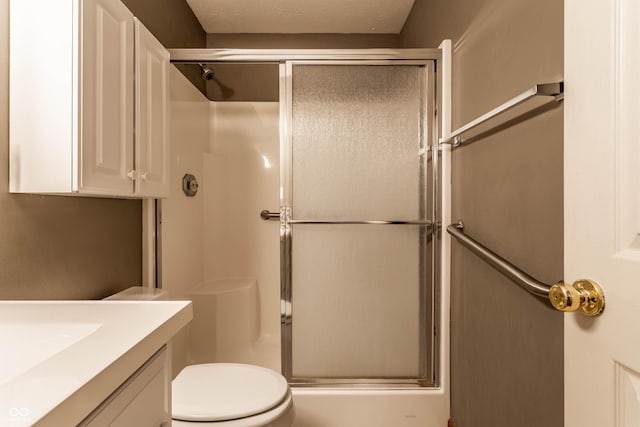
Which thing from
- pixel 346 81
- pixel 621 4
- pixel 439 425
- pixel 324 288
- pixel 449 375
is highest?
pixel 346 81

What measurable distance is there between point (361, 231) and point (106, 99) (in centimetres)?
119

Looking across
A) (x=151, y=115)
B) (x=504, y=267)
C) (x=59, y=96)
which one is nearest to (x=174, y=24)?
(x=151, y=115)

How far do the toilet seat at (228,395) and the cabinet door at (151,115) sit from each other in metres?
0.70

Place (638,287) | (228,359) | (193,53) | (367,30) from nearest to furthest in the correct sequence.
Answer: (638,287)
(193,53)
(228,359)
(367,30)

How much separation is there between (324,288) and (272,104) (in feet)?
4.98

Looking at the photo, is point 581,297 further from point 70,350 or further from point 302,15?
point 302,15

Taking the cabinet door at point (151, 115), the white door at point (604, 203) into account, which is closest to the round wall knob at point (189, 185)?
the cabinet door at point (151, 115)

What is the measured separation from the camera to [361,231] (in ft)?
6.23

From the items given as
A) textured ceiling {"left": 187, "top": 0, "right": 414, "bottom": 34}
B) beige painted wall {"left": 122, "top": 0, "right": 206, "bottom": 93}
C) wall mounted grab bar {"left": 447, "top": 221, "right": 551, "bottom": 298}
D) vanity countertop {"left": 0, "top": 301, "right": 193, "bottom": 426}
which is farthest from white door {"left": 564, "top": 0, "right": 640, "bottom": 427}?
textured ceiling {"left": 187, "top": 0, "right": 414, "bottom": 34}

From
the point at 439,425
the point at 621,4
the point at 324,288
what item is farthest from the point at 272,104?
the point at 621,4

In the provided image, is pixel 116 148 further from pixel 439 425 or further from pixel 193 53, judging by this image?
pixel 439 425

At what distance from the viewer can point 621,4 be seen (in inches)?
22.3

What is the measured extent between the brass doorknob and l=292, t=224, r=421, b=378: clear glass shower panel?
1237 millimetres

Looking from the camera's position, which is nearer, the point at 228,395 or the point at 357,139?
the point at 228,395
